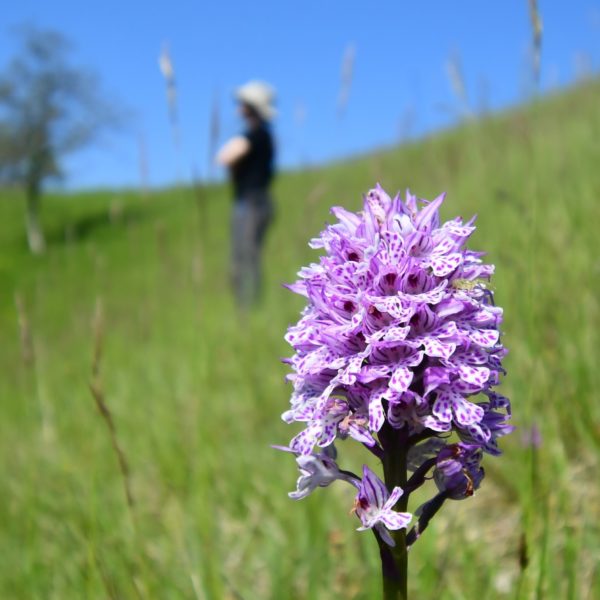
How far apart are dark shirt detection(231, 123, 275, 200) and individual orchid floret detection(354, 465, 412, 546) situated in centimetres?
772

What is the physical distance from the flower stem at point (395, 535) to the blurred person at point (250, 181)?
709 cm

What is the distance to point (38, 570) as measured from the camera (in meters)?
2.79

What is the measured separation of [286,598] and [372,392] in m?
1.32

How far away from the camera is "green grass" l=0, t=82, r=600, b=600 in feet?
7.05

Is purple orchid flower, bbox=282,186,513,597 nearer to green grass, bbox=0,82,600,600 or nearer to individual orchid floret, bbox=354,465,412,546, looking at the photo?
individual orchid floret, bbox=354,465,412,546

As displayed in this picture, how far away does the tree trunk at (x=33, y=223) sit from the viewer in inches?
1355

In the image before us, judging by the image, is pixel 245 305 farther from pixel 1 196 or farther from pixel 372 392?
pixel 1 196

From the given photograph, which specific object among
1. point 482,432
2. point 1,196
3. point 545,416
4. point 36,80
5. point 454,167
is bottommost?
point 545,416

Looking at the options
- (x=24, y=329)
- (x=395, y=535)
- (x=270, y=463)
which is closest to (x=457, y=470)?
(x=395, y=535)

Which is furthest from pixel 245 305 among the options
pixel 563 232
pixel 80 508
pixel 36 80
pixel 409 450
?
pixel 36 80

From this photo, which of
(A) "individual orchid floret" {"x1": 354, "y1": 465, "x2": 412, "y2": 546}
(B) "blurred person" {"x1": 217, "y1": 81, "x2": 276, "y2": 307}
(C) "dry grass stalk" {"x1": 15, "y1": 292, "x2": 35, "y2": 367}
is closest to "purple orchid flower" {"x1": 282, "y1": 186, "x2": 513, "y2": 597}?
(A) "individual orchid floret" {"x1": 354, "y1": 465, "x2": 412, "y2": 546}

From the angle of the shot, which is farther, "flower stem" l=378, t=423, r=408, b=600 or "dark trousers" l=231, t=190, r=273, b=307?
"dark trousers" l=231, t=190, r=273, b=307

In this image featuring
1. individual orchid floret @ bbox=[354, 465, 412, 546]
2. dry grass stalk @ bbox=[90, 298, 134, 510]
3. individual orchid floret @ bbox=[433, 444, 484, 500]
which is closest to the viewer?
individual orchid floret @ bbox=[354, 465, 412, 546]

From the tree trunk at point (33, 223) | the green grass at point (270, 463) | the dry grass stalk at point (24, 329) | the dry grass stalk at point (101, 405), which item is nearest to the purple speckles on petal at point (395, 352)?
the green grass at point (270, 463)
